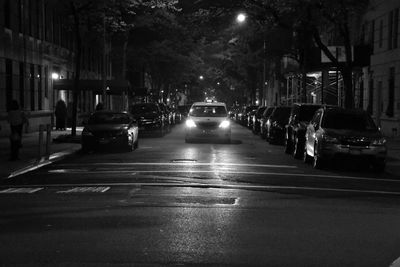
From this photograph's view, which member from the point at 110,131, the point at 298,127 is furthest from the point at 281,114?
the point at 110,131

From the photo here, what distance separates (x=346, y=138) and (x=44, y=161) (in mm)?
8671

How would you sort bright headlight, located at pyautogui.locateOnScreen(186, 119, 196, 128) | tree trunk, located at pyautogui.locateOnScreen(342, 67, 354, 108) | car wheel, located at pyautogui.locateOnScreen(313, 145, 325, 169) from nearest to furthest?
car wheel, located at pyautogui.locateOnScreen(313, 145, 325, 169), tree trunk, located at pyautogui.locateOnScreen(342, 67, 354, 108), bright headlight, located at pyautogui.locateOnScreen(186, 119, 196, 128)

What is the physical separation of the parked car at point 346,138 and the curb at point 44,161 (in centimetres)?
768

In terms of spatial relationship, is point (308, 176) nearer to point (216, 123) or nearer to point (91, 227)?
point (91, 227)

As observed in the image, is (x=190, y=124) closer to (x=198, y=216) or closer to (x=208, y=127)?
(x=208, y=127)

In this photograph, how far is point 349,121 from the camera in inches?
719

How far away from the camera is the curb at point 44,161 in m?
16.4

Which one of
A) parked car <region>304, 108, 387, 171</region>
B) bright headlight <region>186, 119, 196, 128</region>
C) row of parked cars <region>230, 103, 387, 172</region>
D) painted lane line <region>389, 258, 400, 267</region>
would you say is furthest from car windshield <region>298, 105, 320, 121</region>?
painted lane line <region>389, 258, 400, 267</region>

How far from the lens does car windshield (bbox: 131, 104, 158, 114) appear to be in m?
36.7

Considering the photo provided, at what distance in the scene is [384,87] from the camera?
32.5 meters

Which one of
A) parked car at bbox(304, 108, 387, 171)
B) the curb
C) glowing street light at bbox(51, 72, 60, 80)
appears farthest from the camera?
glowing street light at bbox(51, 72, 60, 80)

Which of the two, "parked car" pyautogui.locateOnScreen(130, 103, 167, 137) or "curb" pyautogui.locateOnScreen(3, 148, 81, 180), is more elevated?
"parked car" pyautogui.locateOnScreen(130, 103, 167, 137)

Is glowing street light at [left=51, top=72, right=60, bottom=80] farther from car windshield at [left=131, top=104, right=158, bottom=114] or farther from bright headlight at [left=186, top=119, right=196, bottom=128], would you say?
bright headlight at [left=186, top=119, right=196, bottom=128]

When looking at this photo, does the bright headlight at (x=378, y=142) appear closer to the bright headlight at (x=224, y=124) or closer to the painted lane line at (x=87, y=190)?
the painted lane line at (x=87, y=190)
